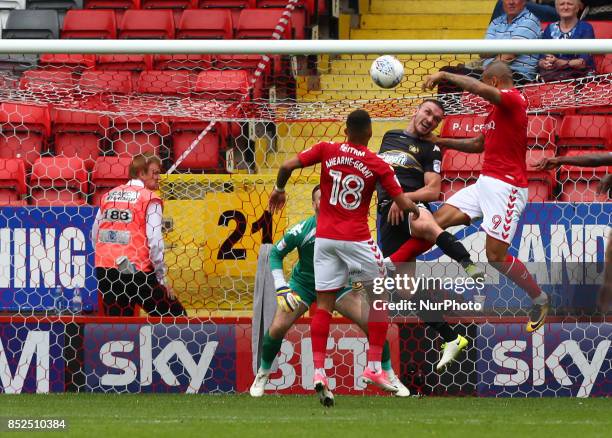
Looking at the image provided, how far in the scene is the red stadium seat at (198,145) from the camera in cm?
1005

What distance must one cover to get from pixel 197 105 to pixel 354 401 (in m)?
2.94

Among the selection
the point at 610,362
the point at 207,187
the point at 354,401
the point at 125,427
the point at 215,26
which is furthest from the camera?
the point at 215,26

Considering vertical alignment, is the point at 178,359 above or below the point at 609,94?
below

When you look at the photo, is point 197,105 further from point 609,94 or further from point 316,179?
point 609,94

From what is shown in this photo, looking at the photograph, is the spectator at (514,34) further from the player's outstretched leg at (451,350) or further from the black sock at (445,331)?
the player's outstretched leg at (451,350)

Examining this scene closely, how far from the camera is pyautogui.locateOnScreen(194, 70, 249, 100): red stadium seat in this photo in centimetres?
1015

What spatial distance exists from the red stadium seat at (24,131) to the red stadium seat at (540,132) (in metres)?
3.97

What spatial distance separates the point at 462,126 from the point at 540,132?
2.06 feet

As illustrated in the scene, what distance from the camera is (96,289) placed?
8977mm

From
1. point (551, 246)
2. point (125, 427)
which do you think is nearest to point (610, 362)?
point (551, 246)

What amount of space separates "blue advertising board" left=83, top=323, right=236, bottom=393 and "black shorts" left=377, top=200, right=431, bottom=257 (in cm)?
127

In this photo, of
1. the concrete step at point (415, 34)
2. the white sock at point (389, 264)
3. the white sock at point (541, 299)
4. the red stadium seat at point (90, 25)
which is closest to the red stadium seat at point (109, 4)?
the red stadium seat at point (90, 25)

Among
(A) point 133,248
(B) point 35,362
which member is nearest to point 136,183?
(A) point 133,248

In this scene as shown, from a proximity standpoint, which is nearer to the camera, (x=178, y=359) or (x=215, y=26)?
(x=178, y=359)
